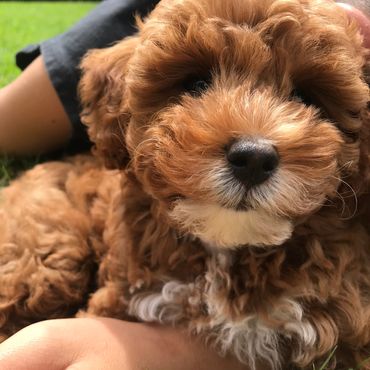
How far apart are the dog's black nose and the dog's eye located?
384 mm

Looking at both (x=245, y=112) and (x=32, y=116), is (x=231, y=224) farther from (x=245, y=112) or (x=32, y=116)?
(x=32, y=116)

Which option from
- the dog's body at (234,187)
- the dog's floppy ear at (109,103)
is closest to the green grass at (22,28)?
the dog's floppy ear at (109,103)

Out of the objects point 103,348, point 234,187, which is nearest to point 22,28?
point 103,348

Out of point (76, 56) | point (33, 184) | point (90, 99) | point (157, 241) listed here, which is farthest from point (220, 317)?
point (76, 56)

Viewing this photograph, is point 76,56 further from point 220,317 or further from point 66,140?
point 220,317

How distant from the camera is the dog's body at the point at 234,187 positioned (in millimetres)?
1878

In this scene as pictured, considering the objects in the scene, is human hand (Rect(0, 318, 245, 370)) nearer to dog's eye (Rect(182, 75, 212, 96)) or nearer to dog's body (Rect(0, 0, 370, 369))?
dog's body (Rect(0, 0, 370, 369))

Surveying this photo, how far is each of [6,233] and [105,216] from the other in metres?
0.48

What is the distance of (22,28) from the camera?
335 inches

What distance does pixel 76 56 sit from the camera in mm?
3418

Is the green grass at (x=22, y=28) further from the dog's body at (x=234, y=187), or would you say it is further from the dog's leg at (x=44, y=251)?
the dog's body at (x=234, y=187)

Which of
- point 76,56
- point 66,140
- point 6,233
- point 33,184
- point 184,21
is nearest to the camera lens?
point 184,21

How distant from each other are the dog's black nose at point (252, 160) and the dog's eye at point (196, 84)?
38cm

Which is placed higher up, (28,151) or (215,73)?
(215,73)
